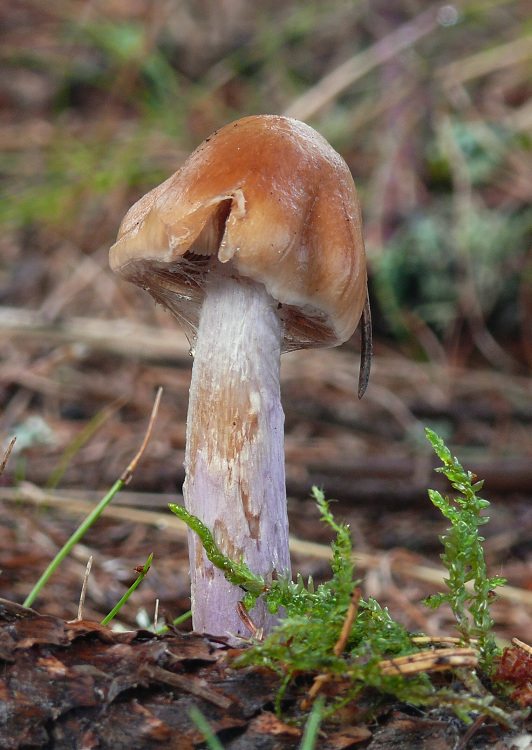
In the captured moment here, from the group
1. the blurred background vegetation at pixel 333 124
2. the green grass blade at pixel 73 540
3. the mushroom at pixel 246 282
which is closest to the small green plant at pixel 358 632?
the mushroom at pixel 246 282

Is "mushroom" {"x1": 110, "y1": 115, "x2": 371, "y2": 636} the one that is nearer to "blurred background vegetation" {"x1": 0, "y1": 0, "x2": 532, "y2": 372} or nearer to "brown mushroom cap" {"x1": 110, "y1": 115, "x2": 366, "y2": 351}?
"brown mushroom cap" {"x1": 110, "y1": 115, "x2": 366, "y2": 351}

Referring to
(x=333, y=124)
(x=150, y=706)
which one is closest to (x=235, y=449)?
(x=150, y=706)

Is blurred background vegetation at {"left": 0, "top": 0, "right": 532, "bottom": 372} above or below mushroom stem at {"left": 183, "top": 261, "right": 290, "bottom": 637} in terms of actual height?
above

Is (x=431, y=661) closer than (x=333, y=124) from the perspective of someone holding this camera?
Yes

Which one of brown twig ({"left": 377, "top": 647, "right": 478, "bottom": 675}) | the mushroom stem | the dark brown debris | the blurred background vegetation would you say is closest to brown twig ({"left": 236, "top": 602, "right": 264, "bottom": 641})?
the mushroom stem

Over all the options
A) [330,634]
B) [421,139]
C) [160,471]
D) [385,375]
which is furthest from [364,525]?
[421,139]

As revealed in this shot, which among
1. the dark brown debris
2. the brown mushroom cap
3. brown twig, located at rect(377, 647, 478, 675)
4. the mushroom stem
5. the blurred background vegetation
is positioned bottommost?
the dark brown debris

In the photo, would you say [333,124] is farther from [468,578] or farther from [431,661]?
[431,661]

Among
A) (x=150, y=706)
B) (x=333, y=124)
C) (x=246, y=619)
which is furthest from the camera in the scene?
(x=333, y=124)
